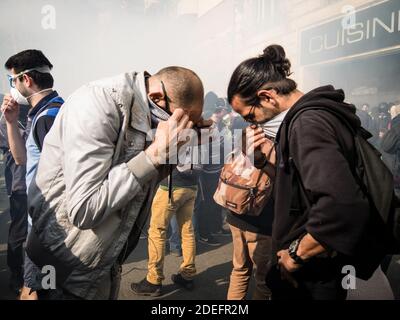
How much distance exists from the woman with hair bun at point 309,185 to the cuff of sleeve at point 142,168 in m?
0.61

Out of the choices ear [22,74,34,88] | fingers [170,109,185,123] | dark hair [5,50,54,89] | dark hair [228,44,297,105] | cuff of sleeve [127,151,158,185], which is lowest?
cuff of sleeve [127,151,158,185]

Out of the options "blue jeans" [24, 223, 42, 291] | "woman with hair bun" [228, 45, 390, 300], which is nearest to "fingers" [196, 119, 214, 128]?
"woman with hair bun" [228, 45, 390, 300]

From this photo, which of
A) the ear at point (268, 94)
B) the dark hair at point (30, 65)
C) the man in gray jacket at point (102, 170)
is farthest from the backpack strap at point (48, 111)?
the ear at point (268, 94)

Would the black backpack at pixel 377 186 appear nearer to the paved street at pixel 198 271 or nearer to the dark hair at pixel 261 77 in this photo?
the dark hair at pixel 261 77

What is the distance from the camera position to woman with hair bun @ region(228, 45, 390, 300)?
1220 mm

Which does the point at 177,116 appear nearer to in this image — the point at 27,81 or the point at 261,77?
the point at 261,77

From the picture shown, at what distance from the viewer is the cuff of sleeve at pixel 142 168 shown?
1.10 metres

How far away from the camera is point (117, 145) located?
1.17m

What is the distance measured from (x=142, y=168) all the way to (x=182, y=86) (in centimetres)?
39

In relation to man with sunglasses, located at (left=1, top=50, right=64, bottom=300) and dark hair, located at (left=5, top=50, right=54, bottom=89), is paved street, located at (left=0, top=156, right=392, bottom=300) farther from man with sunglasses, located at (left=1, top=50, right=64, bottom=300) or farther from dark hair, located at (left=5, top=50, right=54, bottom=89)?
dark hair, located at (left=5, top=50, right=54, bottom=89)

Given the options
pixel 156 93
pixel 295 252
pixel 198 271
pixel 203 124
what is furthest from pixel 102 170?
pixel 198 271

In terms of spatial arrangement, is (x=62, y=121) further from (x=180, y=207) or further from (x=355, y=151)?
(x=180, y=207)

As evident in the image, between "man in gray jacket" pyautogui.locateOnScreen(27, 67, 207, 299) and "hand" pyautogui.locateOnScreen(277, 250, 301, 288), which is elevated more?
"man in gray jacket" pyautogui.locateOnScreen(27, 67, 207, 299)
